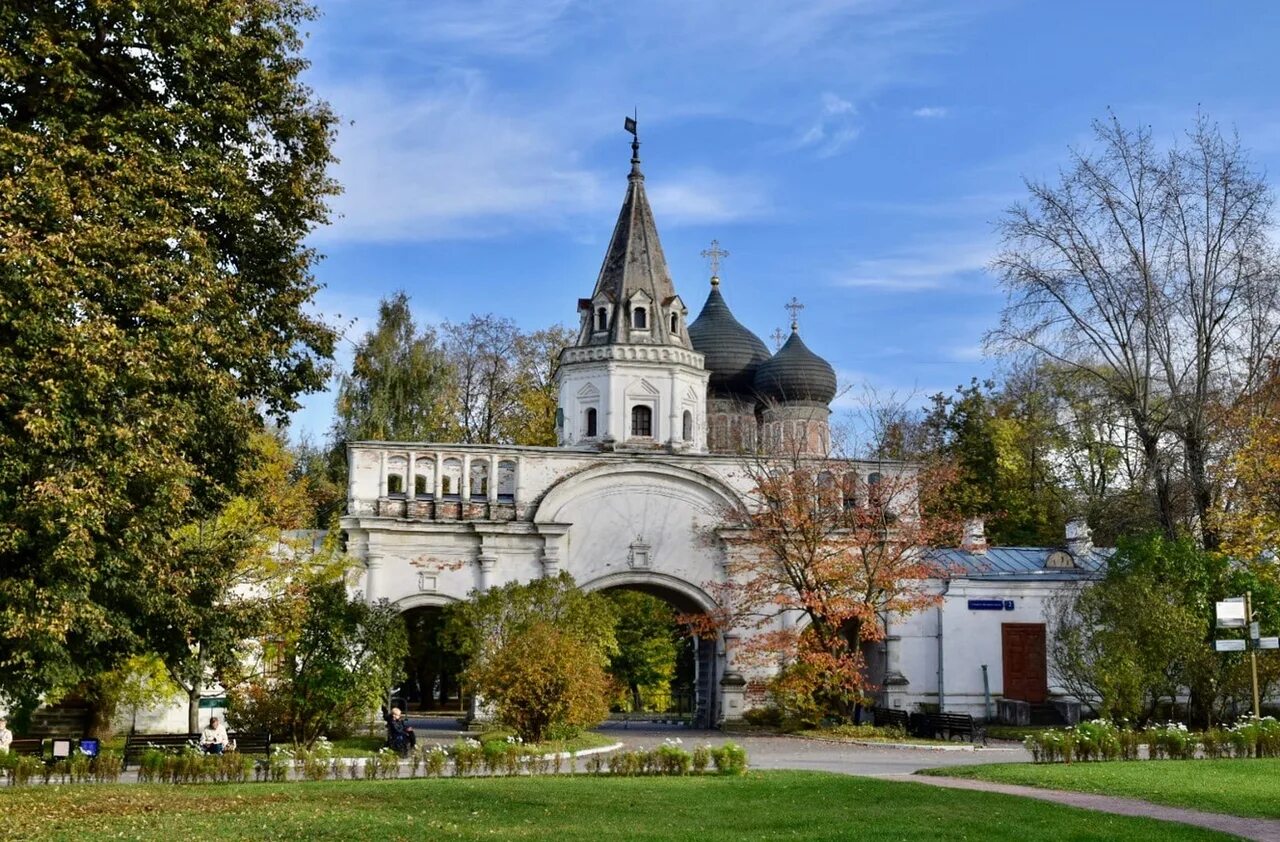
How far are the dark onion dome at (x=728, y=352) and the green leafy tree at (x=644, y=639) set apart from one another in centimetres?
836

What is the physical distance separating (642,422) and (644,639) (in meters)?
15.0

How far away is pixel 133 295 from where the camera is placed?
15.0 metres

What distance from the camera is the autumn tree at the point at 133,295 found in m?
14.2

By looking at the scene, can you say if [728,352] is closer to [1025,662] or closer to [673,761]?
[1025,662]

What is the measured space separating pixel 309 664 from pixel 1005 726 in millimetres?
16889

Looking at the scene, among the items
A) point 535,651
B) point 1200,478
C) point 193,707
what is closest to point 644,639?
point 535,651

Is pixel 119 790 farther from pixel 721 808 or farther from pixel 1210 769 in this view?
pixel 1210 769

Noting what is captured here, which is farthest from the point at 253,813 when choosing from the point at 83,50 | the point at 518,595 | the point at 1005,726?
the point at 1005,726

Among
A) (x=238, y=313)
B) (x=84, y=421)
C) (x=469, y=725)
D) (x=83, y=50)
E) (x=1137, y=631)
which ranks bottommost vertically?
(x=469, y=725)

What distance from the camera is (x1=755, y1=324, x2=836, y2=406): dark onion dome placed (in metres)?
48.5

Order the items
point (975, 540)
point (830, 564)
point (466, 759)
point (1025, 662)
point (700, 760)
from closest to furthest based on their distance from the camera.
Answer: point (700, 760) < point (466, 759) < point (830, 564) < point (1025, 662) < point (975, 540)

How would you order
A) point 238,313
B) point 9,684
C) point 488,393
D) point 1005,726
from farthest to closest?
1. point 488,393
2. point 1005,726
3. point 238,313
4. point 9,684

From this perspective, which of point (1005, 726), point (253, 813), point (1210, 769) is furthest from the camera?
point (1005, 726)

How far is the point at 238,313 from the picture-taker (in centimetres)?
1691
